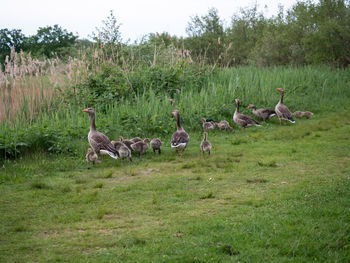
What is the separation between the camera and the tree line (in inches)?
1056

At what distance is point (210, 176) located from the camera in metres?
9.29

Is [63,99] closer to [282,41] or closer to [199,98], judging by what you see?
[199,98]

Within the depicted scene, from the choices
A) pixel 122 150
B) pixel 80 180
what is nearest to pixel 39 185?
pixel 80 180

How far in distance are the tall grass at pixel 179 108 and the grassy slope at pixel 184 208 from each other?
855mm

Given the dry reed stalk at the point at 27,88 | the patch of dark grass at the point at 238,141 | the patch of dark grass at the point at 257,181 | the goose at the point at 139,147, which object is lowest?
the patch of dark grass at the point at 257,181

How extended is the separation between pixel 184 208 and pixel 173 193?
99 centimetres

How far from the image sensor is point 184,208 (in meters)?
7.09

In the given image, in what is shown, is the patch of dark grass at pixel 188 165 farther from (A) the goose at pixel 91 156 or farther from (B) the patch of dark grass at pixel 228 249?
(B) the patch of dark grass at pixel 228 249

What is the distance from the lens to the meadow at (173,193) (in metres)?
5.41

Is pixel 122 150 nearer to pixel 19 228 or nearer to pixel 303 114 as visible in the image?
pixel 19 228

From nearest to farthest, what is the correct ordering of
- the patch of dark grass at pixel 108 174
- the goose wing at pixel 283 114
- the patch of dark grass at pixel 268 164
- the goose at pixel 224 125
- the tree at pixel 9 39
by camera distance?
the patch of dark grass at pixel 108 174 → the patch of dark grass at pixel 268 164 → the goose at pixel 224 125 → the goose wing at pixel 283 114 → the tree at pixel 9 39

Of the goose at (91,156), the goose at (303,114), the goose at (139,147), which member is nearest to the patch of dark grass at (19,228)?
the goose at (91,156)

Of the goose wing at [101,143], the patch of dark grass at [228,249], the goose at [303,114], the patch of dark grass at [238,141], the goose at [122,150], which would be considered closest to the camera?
the patch of dark grass at [228,249]

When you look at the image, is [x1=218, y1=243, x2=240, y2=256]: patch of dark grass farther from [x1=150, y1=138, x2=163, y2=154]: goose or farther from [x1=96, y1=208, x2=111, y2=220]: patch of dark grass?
[x1=150, y1=138, x2=163, y2=154]: goose
